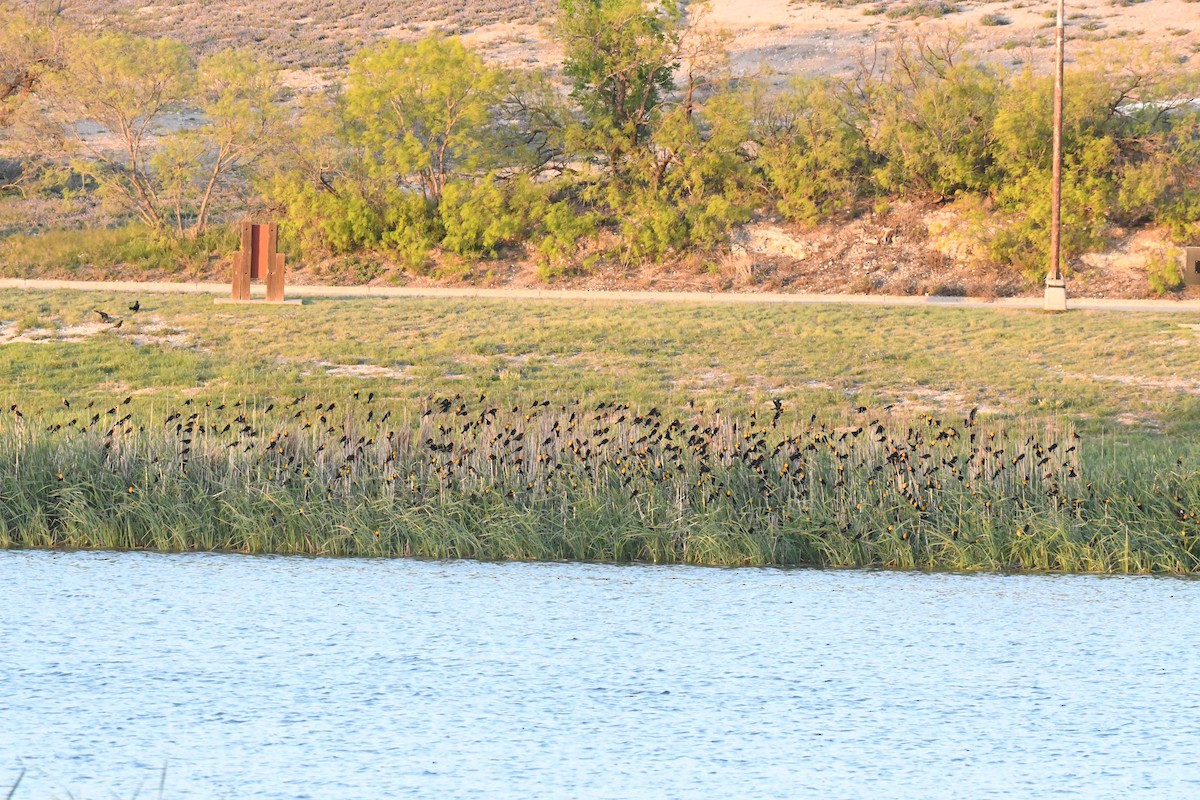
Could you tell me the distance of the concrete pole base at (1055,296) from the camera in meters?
25.5

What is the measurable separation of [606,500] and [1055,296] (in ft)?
55.0

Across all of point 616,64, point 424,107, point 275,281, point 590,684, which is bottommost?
point 275,281

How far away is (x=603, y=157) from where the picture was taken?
36.7 meters

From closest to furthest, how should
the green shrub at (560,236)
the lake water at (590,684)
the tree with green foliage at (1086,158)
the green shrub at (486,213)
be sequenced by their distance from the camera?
the lake water at (590,684) → the tree with green foliage at (1086,158) → the green shrub at (560,236) → the green shrub at (486,213)

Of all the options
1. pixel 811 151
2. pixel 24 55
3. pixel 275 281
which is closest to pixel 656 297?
pixel 275 281

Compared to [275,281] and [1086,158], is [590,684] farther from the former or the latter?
[1086,158]

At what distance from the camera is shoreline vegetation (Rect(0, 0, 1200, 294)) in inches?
1264

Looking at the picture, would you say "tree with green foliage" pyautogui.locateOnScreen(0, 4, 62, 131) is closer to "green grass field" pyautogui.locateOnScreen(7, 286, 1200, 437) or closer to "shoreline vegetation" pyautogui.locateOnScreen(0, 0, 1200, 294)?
"shoreline vegetation" pyautogui.locateOnScreen(0, 0, 1200, 294)

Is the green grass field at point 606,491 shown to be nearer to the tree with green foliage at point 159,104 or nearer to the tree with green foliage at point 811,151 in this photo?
the tree with green foliage at point 811,151

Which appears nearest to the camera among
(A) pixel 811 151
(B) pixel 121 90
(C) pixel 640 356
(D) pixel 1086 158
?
(C) pixel 640 356

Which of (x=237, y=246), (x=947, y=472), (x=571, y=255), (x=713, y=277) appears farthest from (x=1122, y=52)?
(x=947, y=472)

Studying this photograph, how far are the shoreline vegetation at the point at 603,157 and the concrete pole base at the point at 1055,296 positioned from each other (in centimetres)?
430

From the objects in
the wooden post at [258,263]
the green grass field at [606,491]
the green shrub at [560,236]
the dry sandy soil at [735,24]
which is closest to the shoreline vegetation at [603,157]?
the green shrub at [560,236]

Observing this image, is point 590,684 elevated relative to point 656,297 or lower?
elevated
